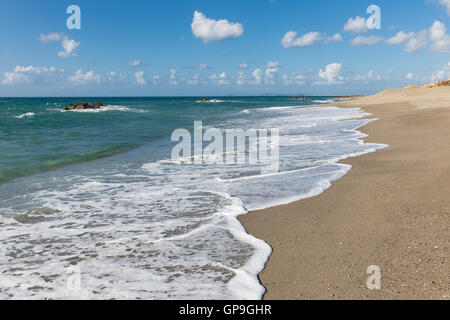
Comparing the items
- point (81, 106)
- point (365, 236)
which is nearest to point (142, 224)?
point (365, 236)

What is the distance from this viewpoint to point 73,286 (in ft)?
11.0

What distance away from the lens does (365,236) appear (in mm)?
4176

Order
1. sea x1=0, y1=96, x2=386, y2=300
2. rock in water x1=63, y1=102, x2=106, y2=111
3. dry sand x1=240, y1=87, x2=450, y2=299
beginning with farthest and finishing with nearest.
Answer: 1. rock in water x1=63, y1=102, x2=106, y2=111
2. sea x1=0, y1=96, x2=386, y2=300
3. dry sand x1=240, y1=87, x2=450, y2=299

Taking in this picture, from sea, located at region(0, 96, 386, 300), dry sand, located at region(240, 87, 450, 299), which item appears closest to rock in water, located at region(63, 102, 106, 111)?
sea, located at region(0, 96, 386, 300)

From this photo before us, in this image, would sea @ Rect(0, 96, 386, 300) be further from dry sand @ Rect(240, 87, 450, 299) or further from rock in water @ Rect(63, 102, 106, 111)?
rock in water @ Rect(63, 102, 106, 111)

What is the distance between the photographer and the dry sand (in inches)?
124

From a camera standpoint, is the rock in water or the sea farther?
the rock in water

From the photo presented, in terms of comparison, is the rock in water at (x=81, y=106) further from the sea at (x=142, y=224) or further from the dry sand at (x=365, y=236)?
the dry sand at (x=365, y=236)

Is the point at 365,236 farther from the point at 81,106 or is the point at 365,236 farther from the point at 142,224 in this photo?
the point at 81,106

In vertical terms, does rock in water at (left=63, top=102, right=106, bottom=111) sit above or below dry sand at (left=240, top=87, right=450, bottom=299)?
above

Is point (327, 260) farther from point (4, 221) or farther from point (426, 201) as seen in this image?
point (4, 221)

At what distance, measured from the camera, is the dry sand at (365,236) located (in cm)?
315

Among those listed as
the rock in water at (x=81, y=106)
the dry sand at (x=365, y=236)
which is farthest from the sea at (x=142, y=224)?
the rock in water at (x=81, y=106)
